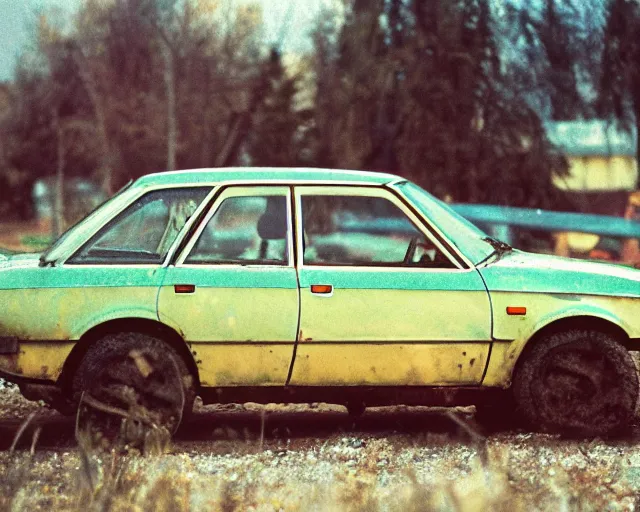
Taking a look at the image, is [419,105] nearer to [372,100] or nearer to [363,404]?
[372,100]

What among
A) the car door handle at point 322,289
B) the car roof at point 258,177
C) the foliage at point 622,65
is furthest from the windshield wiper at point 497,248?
the foliage at point 622,65

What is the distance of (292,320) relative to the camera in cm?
540

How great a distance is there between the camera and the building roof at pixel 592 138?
18516mm

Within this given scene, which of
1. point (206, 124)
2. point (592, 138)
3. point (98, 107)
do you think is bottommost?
point (592, 138)

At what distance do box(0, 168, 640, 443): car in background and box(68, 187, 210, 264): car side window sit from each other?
1 cm

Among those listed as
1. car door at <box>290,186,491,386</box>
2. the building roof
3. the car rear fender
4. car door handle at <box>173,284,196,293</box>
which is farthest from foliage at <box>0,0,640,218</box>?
car door handle at <box>173,284,196,293</box>

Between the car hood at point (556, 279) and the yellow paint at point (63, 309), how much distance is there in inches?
76.6

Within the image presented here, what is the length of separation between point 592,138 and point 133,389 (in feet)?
50.5

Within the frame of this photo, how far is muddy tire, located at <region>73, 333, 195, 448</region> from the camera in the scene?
17.7 feet

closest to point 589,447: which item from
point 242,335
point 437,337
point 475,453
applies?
point 475,453

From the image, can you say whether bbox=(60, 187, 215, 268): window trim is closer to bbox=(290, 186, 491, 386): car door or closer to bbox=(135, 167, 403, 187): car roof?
bbox=(135, 167, 403, 187): car roof

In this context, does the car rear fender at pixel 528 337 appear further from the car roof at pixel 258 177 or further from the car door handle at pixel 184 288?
the car door handle at pixel 184 288

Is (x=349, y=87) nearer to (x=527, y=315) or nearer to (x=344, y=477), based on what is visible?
(x=527, y=315)

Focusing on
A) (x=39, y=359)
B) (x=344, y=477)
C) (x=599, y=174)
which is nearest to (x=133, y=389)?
(x=39, y=359)
